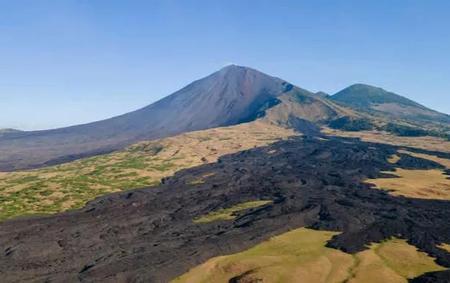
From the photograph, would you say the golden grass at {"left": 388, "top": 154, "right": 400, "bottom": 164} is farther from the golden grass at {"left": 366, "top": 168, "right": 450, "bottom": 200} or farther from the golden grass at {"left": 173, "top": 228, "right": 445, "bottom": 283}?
the golden grass at {"left": 173, "top": 228, "right": 445, "bottom": 283}

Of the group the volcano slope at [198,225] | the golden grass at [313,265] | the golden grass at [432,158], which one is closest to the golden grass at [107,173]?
the volcano slope at [198,225]

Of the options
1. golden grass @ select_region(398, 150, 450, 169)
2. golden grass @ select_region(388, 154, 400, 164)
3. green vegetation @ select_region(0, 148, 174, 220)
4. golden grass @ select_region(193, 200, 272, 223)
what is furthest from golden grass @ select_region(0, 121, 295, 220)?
golden grass @ select_region(398, 150, 450, 169)

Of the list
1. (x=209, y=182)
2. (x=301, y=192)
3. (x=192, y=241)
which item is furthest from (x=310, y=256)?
(x=209, y=182)

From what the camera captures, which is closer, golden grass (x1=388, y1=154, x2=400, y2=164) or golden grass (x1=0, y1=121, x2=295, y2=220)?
golden grass (x1=0, y1=121, x2=295, y2=220)

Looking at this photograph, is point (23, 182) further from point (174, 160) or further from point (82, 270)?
point (82, 270)

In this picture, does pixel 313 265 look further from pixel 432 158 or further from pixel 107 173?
pixel 432 158

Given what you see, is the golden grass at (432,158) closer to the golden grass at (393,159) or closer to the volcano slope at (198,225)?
the golden grass at (393,159)
